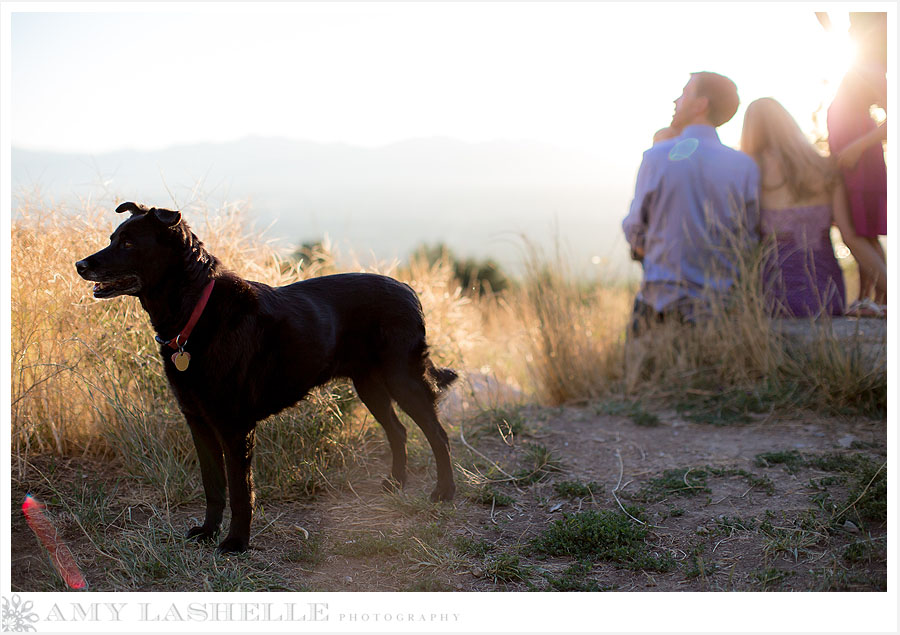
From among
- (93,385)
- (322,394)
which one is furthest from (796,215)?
(93,385)

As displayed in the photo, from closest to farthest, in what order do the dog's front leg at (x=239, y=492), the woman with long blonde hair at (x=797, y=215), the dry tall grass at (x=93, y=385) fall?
1. the dog's front leg at (x=239, y=492)
2. the dry tall grass at (x=93, y=385)
3. the woman with long blonde hair at (x=797, y=215)

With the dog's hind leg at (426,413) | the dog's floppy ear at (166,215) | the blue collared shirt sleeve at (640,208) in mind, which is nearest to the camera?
the dog's floppy ear at (166,215)

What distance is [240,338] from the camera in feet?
9.41

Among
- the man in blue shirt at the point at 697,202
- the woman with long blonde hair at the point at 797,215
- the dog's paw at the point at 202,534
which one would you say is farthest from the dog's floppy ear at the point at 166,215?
the woman with long blonde hair at the point at 797,215

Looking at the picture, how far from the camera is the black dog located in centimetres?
272

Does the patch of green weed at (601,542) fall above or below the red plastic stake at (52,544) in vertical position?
below

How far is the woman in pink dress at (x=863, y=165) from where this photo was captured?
16.1 ft

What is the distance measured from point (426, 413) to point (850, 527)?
2.05m

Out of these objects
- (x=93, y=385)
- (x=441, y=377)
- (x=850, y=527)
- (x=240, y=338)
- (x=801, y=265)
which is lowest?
(x=850, y=527)

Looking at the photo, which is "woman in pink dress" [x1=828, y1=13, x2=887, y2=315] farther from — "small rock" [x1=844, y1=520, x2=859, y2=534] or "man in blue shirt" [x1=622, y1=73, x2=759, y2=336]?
"small rock" [x1=844, y1=520, x2=859, y2=534]

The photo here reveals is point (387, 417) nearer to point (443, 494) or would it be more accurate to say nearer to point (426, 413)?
point (426, 413)

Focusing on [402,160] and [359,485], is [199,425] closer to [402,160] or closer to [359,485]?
[359,485]

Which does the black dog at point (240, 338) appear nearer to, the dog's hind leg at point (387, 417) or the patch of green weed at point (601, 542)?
the dog's hind leg at point (387, 417)

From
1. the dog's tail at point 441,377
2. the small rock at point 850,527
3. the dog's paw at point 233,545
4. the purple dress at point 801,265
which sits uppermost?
the purple dress at point 801,265
